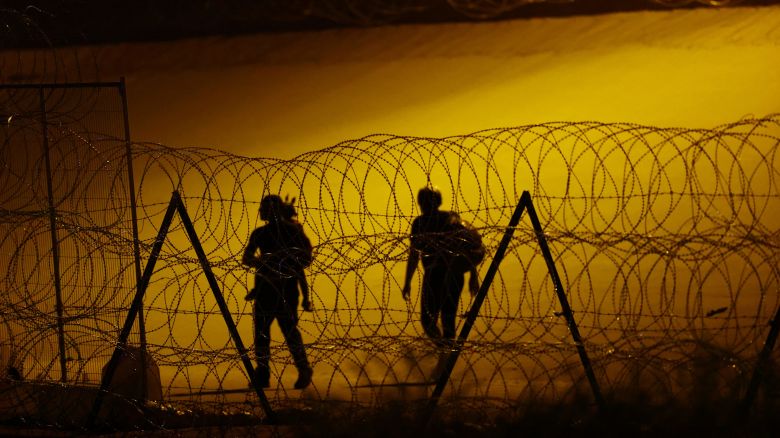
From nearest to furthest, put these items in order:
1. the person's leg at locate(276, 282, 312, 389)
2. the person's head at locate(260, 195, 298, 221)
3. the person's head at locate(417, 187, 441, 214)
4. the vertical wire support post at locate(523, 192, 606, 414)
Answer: the vertical wire support post at locate(523, 192, 606, 414) < the person's leg at locate(276, 282, 312, 389) < the person's head at locate(260, 195, 298, 221) < the person's head at locate(417, 187, 441, 214)

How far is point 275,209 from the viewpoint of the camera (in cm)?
612

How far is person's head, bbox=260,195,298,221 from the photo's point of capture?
20.4 feet

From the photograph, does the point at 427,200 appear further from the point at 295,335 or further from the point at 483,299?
the point at 483,299

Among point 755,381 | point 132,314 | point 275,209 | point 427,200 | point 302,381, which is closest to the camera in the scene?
point 755,381

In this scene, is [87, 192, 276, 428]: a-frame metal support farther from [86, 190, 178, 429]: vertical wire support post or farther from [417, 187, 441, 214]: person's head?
[417, 187, 441, 214]: person's head

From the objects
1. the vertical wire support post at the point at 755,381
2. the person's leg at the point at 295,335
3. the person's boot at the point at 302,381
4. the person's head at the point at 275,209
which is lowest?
the vertical wire support post at the point at 755,381

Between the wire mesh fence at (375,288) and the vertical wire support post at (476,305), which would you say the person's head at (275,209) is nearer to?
the wire mesh fence at (375,288)

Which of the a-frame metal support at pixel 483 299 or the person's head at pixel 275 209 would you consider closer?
the a-frame metal support at pixel 483 299

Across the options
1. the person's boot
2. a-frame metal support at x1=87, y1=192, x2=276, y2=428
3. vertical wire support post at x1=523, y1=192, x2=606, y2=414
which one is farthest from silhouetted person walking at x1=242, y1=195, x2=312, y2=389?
vertical wire support post at x1=523, y1=192, x2=606, y2=414

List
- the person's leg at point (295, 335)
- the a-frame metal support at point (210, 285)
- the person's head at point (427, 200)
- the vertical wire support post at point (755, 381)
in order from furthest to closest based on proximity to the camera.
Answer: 1. the person's head at point (427, 200)
2. the person's leg at point (295, 335)
3. the a-frame metal support at point (210, 285)
4. the vertical wire support post at point (755, 381)

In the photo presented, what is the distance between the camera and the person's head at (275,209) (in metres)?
6.21

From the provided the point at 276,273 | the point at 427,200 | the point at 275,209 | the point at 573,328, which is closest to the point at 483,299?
the point at 573,328

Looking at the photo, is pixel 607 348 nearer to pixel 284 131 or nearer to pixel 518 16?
pixel 284 131

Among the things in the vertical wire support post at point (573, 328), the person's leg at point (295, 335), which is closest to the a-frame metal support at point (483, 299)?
the vertical wire support post at point (573, 328)
